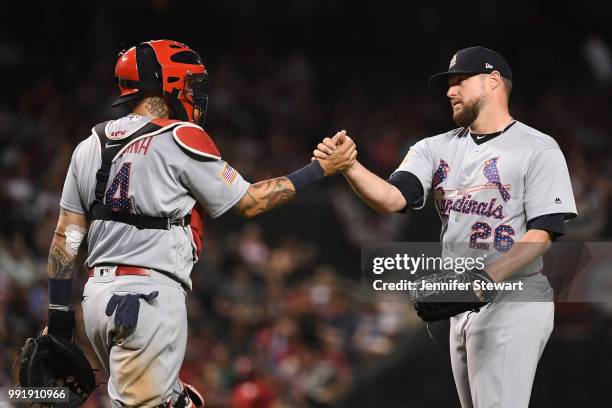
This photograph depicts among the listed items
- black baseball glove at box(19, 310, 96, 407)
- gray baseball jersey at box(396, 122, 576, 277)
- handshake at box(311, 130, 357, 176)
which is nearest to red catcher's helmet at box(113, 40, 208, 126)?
handshake at box(311, 130, 357, 176)

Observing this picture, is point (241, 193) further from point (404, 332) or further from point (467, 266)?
point (404, 332)

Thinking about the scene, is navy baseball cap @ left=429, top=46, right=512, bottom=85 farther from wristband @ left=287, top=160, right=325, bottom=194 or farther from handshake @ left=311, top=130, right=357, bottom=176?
wristband @ left=287, top=160, right=325, bottom=194

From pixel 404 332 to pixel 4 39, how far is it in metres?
8.01

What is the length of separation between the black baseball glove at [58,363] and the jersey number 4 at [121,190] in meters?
0.66

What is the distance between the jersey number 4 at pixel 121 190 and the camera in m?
4.54

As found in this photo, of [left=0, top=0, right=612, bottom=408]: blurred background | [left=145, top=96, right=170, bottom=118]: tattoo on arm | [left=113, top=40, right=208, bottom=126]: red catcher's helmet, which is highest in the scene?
[left=113, top=40, right=208, bottom=126]: red catcher's helmet

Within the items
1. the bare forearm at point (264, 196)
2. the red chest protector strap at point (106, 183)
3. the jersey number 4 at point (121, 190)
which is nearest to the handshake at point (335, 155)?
the bare forearm at point (264, 196)

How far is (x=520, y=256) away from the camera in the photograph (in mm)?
4762

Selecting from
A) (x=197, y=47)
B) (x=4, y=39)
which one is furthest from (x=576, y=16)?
(x=4, y=39)

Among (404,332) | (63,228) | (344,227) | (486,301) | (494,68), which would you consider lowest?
(404,332)

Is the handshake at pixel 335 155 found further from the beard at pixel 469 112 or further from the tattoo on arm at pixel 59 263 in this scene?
the tattoo on arm at pixel 59 263

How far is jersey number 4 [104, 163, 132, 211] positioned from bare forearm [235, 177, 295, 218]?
53 cm

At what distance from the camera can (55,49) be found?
49.8 feet

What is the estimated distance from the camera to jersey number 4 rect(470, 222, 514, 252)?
4.95 metres
